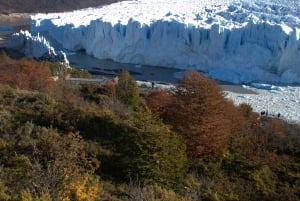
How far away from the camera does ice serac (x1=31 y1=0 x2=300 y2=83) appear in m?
24.7

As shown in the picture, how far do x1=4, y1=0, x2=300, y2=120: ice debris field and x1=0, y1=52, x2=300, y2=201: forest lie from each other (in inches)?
357

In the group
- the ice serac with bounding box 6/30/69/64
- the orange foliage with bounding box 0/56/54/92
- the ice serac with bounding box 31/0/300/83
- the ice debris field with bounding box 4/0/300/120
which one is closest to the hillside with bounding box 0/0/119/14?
the ice debris field with bounding box 4/0/300/120

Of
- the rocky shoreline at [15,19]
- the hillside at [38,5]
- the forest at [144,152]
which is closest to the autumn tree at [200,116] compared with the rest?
the forest at [144,152]

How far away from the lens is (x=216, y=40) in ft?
86.3

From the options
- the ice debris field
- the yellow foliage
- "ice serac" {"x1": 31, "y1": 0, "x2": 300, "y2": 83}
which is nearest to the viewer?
the yellow foliage

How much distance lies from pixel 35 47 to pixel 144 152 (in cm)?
2436

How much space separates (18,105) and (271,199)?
4.84 meters

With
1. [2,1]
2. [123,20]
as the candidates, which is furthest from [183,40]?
[2,1]

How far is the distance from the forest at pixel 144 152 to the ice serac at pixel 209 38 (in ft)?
44.2

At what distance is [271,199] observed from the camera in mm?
8664

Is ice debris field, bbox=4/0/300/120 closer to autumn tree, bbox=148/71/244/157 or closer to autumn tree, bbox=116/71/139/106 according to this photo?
autumn tree, bbox=116/71/139/106

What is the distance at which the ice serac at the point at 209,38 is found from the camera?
24.7 metres

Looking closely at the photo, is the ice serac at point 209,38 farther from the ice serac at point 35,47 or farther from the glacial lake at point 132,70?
the ice serac at point 35,47

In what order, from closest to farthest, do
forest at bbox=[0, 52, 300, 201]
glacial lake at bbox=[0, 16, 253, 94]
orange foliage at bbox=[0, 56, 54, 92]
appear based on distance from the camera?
forest at bbox=[0, 52, 300, 201], orange foliage at bbox=[0, 56, 54, 92], glacial lake at bbox=[0, 16, 253, 94]
